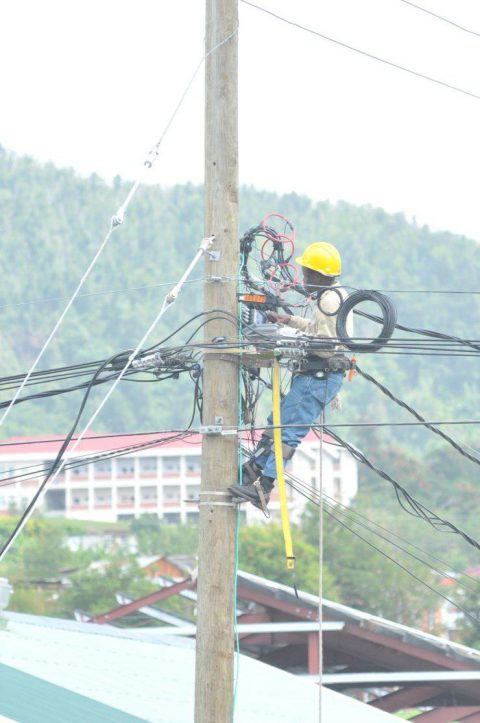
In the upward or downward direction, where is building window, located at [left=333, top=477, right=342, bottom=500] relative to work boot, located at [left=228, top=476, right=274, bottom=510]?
upward

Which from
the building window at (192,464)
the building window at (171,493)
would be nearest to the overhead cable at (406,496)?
the building window at (192,464)

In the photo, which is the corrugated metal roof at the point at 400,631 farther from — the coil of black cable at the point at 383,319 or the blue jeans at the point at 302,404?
the coil of black cable at the point at 383,319

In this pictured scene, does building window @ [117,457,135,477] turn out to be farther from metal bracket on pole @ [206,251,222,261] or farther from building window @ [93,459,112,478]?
metal bracket on pole @ [206,251,222,261]

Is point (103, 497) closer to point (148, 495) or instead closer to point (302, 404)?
point (148, 495)

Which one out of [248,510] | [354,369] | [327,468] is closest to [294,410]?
[354,369]

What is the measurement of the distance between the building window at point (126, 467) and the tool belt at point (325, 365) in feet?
442

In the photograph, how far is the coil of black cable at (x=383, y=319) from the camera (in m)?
11.5

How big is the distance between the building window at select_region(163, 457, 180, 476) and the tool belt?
132 m

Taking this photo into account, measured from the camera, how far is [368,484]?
413 feet

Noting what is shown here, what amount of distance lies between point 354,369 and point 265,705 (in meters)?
5.74

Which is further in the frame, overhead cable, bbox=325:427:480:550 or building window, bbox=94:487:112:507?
building window, bbox=94:487:112:507

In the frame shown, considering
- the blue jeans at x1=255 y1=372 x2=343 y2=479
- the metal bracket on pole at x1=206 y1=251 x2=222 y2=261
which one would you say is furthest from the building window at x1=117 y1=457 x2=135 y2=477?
the metal bracket on pole at x1=206 y1=251 x2=222 y2=261

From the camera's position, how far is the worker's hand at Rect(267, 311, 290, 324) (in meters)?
11.7

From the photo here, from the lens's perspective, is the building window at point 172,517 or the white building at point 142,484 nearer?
the white building at point 142,484
